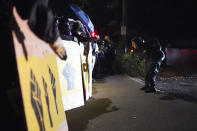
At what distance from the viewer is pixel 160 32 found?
31469 millimetres

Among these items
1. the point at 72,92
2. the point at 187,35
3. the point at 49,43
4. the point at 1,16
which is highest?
the point at 187,35

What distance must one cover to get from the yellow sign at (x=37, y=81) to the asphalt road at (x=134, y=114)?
6.39 feet

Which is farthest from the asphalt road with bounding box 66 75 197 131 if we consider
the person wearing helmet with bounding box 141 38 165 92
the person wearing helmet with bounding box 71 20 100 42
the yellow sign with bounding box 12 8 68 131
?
the yellow sign with bounding box 12 8 68 131

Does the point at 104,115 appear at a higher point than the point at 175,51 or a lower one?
lower

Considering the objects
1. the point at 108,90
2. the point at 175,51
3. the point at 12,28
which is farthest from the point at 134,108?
the point at 175,51

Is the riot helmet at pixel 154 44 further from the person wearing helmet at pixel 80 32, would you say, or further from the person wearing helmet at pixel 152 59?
the person wearing helmet at pixel 80 32

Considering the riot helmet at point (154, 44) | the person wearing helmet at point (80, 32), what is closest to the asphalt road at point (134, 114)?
the riot helmet at point (154, 44)

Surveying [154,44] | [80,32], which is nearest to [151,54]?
[154,44]

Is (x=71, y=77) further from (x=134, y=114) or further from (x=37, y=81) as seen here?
(x=37, y=81)

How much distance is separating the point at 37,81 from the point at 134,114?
3.83 m

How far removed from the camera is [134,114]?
609cm

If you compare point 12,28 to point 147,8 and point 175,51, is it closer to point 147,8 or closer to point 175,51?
point 175,51

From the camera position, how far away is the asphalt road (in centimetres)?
514

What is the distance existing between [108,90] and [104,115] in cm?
355
